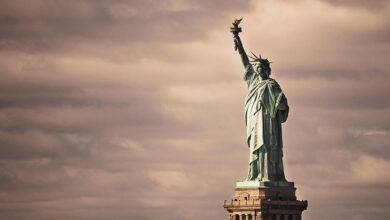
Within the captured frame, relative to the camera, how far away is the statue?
146875 mm

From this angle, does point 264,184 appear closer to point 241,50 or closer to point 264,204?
point 264,204

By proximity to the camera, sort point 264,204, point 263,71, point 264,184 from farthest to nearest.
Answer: point 263,71 → point 264,184 → point 264,204

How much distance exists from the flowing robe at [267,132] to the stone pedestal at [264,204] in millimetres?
1040

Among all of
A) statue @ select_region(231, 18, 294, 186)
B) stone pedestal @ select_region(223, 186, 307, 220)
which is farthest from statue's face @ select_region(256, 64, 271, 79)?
stone pedestal @ select_region(223, 186, 307, 220)

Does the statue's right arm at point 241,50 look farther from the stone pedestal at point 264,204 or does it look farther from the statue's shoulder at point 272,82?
the stone pedestal at point 264,204

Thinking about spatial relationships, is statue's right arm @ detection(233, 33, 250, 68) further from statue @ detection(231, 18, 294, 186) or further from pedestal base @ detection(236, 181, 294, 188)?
pedestal base @ detection(236, 181, 294, 188)

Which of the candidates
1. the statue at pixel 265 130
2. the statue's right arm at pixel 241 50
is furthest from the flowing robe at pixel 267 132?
the statue's right arm at pixel 241 50

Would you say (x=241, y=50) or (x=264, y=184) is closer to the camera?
(x=264, y=184)

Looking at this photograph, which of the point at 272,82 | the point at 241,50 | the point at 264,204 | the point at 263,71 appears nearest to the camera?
the point at 264,204

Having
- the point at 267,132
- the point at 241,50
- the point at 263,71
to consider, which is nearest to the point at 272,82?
the point at 263,71

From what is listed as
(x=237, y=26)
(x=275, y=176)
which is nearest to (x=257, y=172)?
(x=275, y=176)

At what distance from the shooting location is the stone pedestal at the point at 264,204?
145750 millimetres

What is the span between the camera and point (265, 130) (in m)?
147

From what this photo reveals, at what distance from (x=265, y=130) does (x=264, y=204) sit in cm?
563
